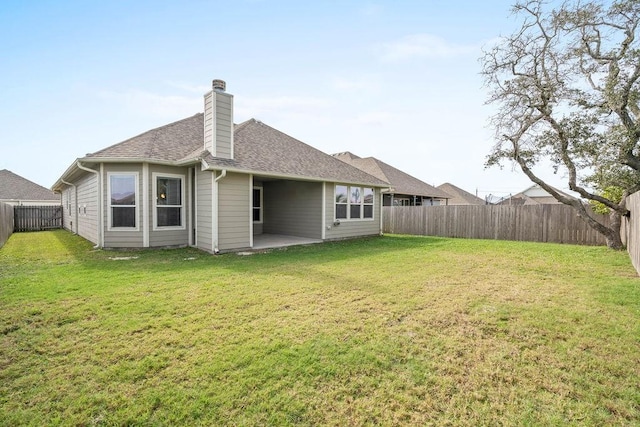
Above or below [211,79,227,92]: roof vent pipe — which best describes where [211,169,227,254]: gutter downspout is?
below

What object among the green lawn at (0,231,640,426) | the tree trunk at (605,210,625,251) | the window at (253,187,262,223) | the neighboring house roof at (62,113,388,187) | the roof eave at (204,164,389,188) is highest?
the neighboring house roof at (62,113,388,187)

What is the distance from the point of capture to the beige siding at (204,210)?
8836 millimetres

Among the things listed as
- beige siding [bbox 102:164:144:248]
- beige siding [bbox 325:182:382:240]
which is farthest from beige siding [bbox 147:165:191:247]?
beige siding [bbox 325:182:382:240]

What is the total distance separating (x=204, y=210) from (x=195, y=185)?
1009mm

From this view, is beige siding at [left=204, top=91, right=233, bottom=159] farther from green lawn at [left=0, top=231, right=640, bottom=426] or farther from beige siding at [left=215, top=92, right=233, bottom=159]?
green lawn at [left=0, top=231, right=640, bottom=426]

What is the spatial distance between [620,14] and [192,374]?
43.9ft

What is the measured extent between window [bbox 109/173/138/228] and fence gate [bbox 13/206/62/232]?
1327cm

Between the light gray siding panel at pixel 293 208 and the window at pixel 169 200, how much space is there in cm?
447

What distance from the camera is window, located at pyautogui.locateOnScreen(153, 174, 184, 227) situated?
9.49 m

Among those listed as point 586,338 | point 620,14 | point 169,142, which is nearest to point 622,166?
point 620,14

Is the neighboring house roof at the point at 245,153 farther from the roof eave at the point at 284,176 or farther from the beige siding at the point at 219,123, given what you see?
the beige siding at the point at 219,123

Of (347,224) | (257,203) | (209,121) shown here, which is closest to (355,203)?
(347,224)

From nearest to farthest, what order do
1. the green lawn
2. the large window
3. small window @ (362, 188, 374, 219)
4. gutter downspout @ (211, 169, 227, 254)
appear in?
the green lawn, gutter downspout @ (211, 169, 227, 254), the large window, small window @ (362, 188, 374, 219)

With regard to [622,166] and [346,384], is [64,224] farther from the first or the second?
[622,166]
